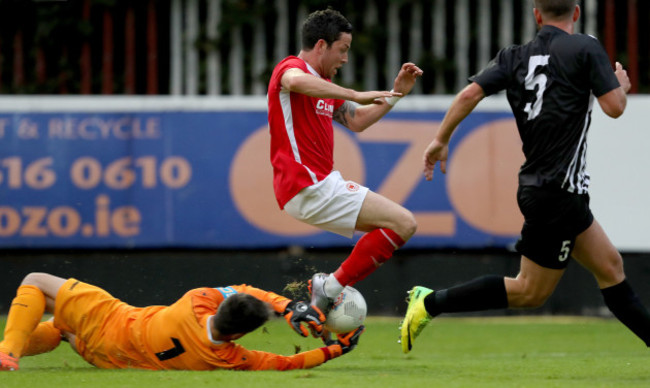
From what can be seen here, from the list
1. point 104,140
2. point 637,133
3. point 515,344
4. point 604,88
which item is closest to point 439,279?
point 515,344

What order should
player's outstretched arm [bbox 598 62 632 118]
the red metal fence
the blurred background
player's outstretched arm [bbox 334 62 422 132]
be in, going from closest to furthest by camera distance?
player's outstretched arm [bbox 598 62 632 118]
player's outstretched arm [bbox 334 62 422 132]
the blurred background
the red metal fence

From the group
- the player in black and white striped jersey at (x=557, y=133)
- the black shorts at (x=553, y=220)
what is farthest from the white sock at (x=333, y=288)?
the black shorts at (x=553, y=220)

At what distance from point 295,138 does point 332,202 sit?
438 mm

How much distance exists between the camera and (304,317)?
6.12 meters

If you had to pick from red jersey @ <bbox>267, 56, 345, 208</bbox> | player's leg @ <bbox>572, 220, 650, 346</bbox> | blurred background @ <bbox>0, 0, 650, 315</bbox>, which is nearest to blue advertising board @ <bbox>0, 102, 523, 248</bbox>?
blurred background @ <bbox>0, 0, 650, 315</bbox>

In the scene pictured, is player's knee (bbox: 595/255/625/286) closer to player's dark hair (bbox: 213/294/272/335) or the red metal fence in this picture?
player's dark hair (bbox: 213/294/272/335)

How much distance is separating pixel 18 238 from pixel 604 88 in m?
6.51

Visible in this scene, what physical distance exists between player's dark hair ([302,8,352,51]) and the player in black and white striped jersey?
3.65 feet

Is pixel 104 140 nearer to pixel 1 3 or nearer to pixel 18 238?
pixel 18 238

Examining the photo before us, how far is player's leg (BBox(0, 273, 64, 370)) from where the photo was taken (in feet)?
19.5

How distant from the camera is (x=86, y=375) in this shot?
576 cm

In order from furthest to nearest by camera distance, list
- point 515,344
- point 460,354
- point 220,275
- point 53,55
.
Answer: point 53,55, point 220,275, point 515,344, point 460,354

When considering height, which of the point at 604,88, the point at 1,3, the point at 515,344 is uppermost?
the point at 1,3

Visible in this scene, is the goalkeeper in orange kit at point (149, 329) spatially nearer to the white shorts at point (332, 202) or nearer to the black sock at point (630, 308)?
the white shorts at point (332, 202)
